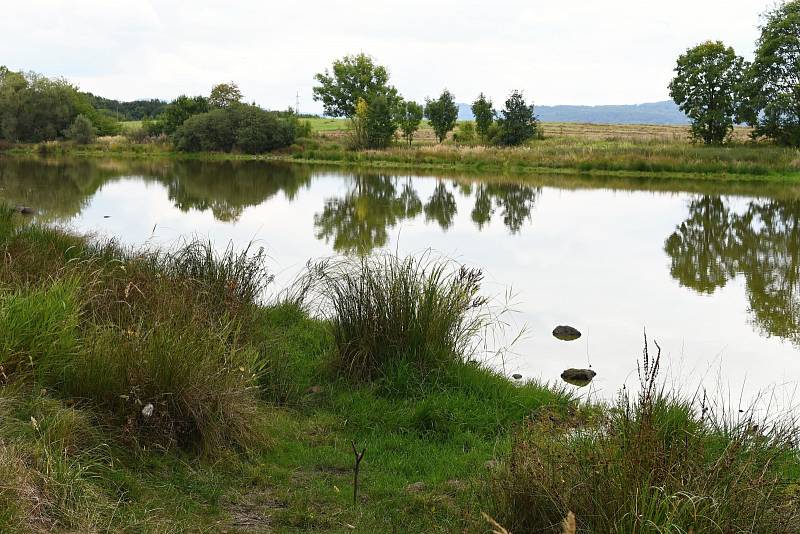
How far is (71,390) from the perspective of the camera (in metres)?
4.36

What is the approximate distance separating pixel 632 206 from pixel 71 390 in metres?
21.6

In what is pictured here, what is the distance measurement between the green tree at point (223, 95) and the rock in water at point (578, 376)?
5898 cm

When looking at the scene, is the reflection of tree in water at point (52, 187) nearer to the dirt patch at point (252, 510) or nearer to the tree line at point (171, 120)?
the dirt patch at point (252, 510)

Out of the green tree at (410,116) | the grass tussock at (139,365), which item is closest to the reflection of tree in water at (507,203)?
the grass tussock at (139,365)

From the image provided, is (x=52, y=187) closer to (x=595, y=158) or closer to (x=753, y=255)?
(x=753, y=255)

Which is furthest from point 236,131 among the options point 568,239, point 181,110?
point 568,239

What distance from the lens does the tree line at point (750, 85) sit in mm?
39219

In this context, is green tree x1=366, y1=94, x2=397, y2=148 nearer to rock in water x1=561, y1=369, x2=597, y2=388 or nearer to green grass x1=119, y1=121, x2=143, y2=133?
green grass x1=119, y1=121, x2=143, y2=133

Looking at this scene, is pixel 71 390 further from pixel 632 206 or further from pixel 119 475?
pixel 632 206

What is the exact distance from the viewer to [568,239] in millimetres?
16766

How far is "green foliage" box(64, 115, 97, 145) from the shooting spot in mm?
58156

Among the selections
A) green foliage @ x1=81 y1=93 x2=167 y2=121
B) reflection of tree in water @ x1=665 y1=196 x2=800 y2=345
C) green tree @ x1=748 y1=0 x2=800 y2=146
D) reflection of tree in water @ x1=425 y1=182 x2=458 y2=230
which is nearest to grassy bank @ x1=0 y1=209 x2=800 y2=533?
reflection of tree in water @ x1=665 y1=196 x2=800 y2=345

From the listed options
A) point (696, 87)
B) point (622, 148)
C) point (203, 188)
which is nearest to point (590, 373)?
point (203, 188)

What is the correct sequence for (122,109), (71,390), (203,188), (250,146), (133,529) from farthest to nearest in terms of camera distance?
(122,109) → (250,146) → (203,188) → (71,390) → (133,529)
